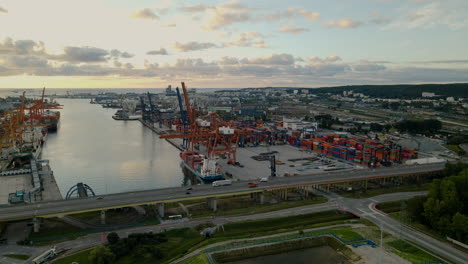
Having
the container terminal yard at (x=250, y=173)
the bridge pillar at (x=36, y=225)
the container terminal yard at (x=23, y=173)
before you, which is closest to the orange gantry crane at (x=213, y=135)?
the container terminal yard at (x=250, y=173)

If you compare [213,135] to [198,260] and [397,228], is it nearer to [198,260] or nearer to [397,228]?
[397,228]

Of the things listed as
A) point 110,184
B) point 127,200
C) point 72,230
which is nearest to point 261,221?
point 127,200

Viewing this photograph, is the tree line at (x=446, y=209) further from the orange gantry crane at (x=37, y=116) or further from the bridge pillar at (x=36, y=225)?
the orange gantry crane at (x=37, y=116)

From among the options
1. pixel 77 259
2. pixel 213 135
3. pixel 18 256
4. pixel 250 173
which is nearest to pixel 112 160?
pixel 213 135

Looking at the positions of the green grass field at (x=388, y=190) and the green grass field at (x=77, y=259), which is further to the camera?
the green grass field at (x=388, y=190)

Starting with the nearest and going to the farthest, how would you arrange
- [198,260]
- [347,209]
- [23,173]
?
[198,260], [347,209], [23,173]

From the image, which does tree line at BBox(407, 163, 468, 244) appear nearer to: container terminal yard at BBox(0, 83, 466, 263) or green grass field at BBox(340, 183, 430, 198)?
container terminal yard at BBox(0, 83, 466, 263)
